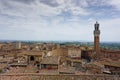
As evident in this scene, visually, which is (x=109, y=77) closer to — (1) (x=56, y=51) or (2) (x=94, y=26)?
(2) (x=94, y=26)

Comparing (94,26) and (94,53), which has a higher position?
(94,26)

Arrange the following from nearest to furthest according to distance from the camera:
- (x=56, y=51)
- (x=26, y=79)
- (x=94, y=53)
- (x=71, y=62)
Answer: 1. (x=26, y=79)
2. (x=71, y=62)
3. (x=94, y=53)
4. (x=56, y=51)

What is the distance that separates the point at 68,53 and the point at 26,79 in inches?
1763

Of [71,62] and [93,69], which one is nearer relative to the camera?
[93,69]

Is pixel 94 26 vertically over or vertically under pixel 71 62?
over

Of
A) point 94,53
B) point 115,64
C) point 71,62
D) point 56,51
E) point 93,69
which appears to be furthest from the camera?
point 56,51

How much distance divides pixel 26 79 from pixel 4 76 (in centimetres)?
228

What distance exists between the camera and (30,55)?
40.4m

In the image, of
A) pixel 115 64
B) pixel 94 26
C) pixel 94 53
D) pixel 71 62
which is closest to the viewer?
pixel 115 64

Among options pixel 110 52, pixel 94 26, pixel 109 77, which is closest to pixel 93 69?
pixel 109 77

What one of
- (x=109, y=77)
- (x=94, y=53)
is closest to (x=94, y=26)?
(x=94, y=53)

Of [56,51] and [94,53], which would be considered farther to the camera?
[56,51]

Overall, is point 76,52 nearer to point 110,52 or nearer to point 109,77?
point 110,52

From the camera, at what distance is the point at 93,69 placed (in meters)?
30.1
